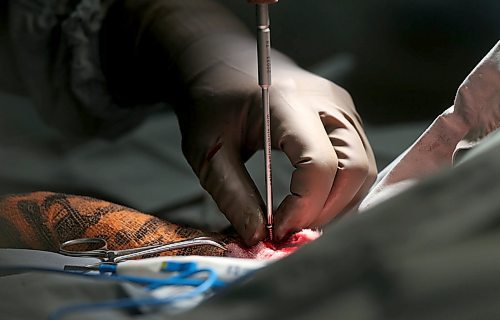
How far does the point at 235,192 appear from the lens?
85 cm

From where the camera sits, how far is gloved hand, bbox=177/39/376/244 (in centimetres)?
83

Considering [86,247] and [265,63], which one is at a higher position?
[265,63]

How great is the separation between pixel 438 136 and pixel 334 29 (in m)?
0.46

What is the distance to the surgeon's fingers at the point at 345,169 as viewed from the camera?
2.78 feet

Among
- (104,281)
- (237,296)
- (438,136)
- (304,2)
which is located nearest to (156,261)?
(104,281)

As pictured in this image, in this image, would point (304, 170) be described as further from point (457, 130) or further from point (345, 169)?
point (457, 130)

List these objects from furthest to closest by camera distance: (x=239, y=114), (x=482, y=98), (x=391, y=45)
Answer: (x=391, y=45) < (x=239, y=114) < (x=482, y=98)

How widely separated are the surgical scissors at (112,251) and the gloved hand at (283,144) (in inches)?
2.1

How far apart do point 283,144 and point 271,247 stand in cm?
11

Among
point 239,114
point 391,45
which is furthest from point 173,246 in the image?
point 391,45

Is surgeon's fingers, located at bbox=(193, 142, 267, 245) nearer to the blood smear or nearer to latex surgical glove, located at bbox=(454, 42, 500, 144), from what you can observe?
the blood smear

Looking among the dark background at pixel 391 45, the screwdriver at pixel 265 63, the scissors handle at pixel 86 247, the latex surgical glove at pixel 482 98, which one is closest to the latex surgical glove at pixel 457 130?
the latex surgical glove at pixel 482 98

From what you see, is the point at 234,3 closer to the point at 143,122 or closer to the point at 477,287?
the point at 143,122

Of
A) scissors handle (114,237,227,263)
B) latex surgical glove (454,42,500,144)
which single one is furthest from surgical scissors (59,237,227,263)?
latex surgical glove (454,42,500,144)
